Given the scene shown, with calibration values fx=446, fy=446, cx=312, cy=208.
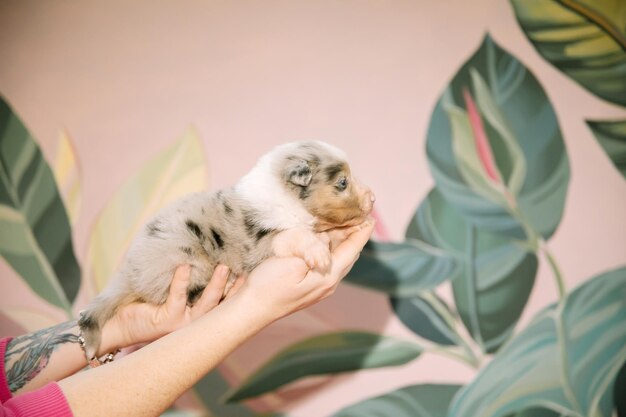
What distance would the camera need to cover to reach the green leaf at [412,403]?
2074 mm

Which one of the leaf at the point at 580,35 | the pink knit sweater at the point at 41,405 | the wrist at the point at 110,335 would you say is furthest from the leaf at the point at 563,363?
the pink knit sweater at the point at 41,405

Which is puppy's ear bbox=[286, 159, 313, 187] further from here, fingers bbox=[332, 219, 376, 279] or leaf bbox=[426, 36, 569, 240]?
leaf bbox=[426, 36, 569, 240]

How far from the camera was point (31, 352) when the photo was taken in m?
1.34

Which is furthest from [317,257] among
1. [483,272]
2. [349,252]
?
[483,272]

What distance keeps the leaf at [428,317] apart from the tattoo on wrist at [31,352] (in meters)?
1.32

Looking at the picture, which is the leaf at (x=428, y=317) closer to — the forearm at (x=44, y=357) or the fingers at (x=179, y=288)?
the fingers at (x=179, y=288)

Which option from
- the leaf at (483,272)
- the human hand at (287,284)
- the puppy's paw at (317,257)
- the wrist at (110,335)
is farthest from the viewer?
the leaf at (483,272)

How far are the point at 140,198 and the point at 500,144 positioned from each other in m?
1.70

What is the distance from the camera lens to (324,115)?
2.09m

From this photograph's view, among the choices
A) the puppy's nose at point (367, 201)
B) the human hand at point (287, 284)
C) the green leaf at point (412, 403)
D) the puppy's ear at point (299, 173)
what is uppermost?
the puppy's ear at point (299, 173)

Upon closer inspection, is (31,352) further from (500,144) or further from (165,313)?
(500,144)

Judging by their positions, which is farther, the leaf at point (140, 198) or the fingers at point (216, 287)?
the leaf at point (140, 198)

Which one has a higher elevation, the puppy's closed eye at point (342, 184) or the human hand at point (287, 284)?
the puppy's closed eye at point (342, 184)

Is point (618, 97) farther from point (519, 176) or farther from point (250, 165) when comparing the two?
point (250, 165)
